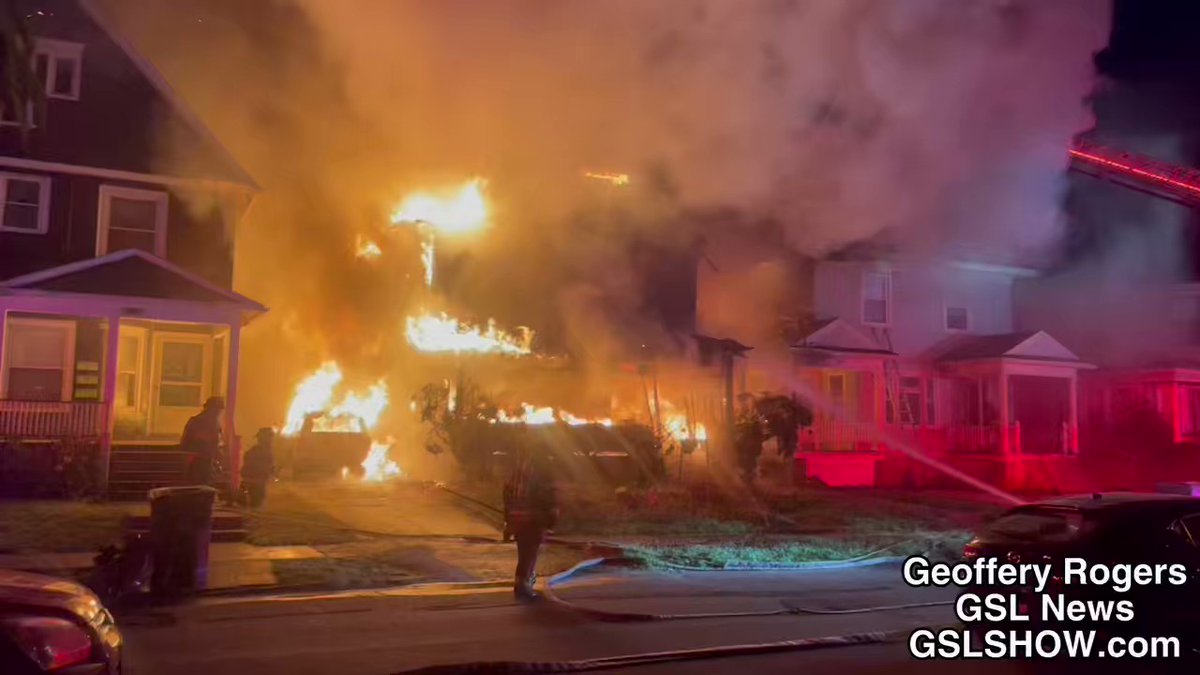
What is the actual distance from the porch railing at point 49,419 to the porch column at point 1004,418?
56.1 ft

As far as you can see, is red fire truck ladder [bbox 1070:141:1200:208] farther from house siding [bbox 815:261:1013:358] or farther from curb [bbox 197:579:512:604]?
curb [bbox 197:579:512:604]

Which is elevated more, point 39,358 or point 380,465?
point 39,358

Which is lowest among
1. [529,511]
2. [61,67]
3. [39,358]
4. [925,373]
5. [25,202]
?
[529,511]

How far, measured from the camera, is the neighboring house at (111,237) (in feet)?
47.1

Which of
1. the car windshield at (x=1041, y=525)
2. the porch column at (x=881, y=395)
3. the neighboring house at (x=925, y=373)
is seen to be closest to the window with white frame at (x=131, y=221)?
the neighboring house at (x=925, y=373)

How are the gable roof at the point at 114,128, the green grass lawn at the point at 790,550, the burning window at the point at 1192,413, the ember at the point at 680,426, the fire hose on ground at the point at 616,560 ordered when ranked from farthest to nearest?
1. the burning window at the point at 1192,413
2. the ember at the point at 680,426
3. the gable roof at the point at 114,128
4. the green grass lawn at the point at 790,550
5. the fire hose on ground at the point at 616,560

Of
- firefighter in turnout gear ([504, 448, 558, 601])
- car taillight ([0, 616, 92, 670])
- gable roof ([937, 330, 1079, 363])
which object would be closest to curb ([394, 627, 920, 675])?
car taillight ([0, 616, 92, 670])

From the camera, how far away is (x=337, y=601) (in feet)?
26.0

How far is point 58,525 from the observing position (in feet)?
35.5

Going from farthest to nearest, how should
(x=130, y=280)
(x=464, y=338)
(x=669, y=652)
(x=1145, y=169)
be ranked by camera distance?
1. (x=1145, y=169)
2. (x=464, y=338)
3. (x=130, y=280)
4. (x=669, y=652)

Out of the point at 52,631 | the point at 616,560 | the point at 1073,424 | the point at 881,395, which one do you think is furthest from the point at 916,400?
the point at 52,631

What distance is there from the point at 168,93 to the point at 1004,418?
17.6m

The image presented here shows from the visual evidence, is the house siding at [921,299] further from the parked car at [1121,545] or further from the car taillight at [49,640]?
the car taillight at [49,640]

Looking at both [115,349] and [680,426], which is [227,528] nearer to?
[115,349]
